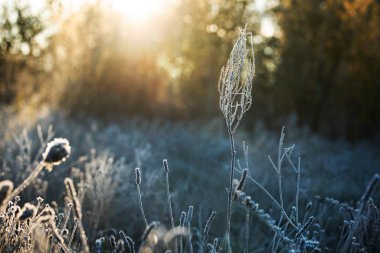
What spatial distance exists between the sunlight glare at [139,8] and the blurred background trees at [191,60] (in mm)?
62

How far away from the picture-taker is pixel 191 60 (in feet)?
53.9

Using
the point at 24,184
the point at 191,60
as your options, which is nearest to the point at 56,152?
the point at 24,184

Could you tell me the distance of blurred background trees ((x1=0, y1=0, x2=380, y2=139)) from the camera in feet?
43.4

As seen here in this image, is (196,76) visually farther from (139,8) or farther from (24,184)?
(24,184)

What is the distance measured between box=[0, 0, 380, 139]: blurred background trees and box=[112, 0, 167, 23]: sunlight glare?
62 mm

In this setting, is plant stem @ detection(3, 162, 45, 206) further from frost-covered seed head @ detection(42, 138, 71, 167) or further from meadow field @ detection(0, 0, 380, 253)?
meadow field @ detection(0, 0, 380, 253)

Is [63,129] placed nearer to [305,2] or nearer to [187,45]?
[187,45]

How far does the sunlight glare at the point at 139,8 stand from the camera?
1334 cm

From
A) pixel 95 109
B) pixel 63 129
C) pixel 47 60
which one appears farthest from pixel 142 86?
pixel 63 129

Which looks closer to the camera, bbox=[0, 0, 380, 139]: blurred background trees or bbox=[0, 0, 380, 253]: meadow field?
bbox=[0, 0, 380, 253]: meadow field

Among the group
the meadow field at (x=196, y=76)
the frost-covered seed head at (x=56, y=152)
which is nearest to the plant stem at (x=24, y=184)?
the frost-covered seed head at (x=56, y=152)

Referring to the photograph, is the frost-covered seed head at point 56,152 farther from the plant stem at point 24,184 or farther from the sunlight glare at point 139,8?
the sunlight glare at point 139,8

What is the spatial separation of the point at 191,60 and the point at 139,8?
312 cm

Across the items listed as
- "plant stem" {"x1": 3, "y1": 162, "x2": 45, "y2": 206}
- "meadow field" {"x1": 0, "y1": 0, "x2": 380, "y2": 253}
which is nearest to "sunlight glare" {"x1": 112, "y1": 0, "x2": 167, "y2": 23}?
"meadow field" {"x1": 0, "y1": 0, "x2": 380, "y2": 253}
